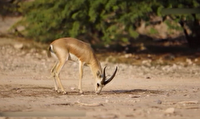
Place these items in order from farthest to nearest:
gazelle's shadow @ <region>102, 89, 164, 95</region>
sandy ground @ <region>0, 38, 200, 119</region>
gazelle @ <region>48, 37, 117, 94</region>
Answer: gazelle's shadow @ <region>102, 89, 164, 95</region> < gazelle @ <region>48, 37, 117, 94</region> < sandy ground @ <region>0, 38, 200, 119</region>

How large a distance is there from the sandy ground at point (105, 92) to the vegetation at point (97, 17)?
82.2 inches

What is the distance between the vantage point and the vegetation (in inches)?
950

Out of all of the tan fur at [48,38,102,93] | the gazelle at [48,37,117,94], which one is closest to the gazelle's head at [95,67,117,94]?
the gazelle at [48,37,117,94]

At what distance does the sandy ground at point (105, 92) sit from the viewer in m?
10.4

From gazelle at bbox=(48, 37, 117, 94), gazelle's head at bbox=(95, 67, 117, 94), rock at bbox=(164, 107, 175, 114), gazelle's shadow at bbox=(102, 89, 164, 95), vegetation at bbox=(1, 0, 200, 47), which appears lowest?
gazelle's shadow at bbox=(102, 89, 164, 95)

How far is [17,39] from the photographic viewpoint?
26312mm

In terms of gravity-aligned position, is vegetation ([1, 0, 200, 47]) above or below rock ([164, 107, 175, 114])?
above

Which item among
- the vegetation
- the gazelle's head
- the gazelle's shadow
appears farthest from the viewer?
the vegetation

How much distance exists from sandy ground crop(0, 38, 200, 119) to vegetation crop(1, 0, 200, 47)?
2.09 meters

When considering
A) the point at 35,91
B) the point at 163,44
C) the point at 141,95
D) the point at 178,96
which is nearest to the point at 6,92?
the point at 35,91

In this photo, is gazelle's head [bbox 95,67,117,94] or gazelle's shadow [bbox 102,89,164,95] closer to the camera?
gazelle's head [bbox 95,67,117,94]

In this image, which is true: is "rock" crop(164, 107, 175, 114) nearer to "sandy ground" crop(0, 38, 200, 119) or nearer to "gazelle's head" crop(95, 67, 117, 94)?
"sandy ground" crop(0, 38, 200, 119)

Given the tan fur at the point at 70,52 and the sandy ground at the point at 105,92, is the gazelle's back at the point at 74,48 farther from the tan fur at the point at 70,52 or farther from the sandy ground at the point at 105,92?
the sandy ground at the point at 105,92

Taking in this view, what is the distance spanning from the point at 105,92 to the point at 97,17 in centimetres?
1077
